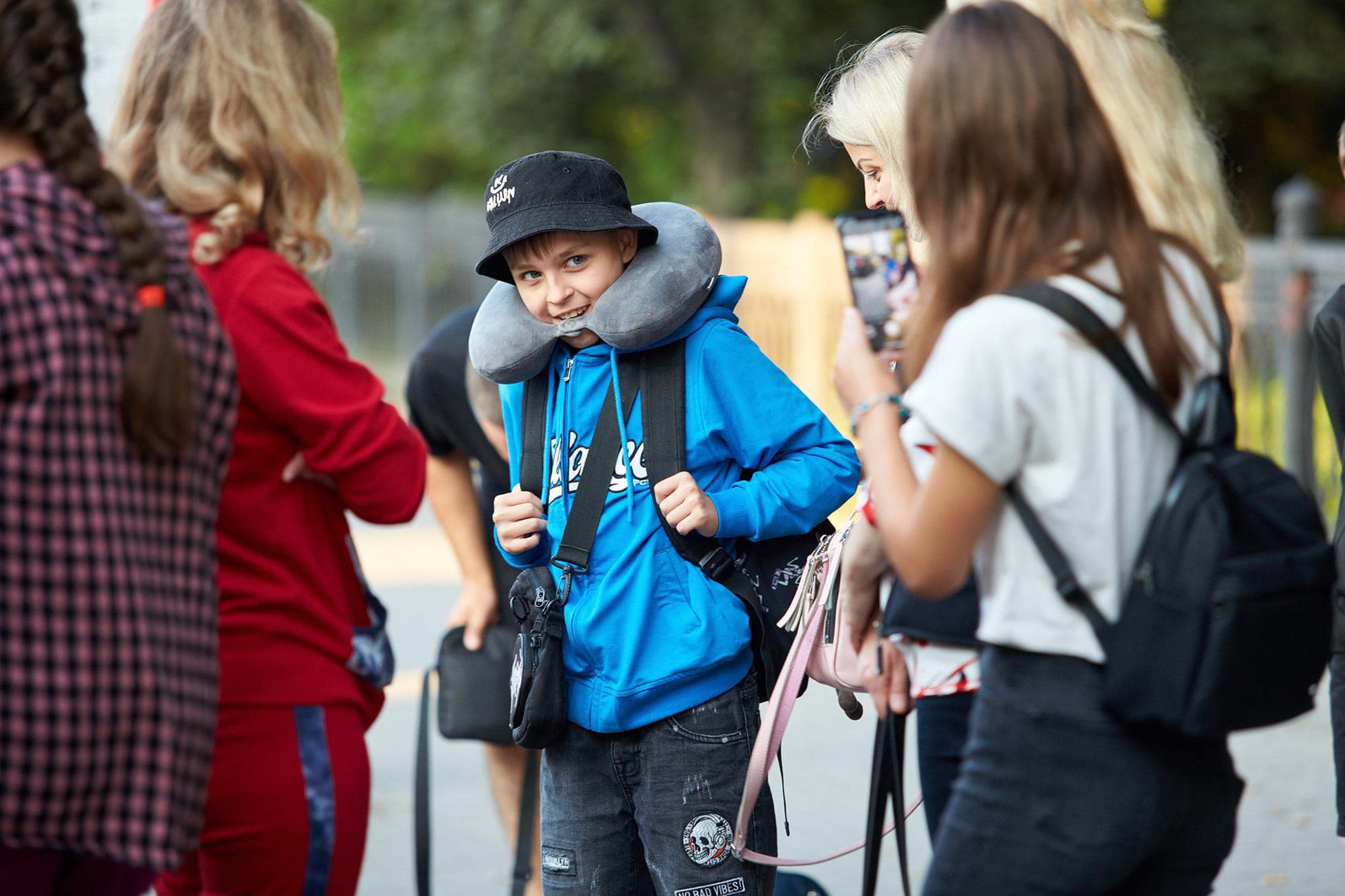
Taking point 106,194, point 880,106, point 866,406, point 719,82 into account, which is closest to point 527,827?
point 880,106

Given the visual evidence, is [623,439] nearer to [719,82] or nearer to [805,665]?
[805,665]

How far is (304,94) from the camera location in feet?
7.86

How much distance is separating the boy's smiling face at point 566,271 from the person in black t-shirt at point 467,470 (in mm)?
993

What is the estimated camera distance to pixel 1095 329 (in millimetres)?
1882

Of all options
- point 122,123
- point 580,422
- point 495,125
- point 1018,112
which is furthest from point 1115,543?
point 495,125

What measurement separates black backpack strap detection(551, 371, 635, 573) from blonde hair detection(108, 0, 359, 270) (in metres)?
0.64

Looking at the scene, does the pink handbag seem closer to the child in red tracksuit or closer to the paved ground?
the child in red tracksuit

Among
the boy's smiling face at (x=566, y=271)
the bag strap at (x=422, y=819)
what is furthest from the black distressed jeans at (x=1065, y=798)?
the bag strap at (x=422, y=819)

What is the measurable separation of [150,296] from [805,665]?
1.28 meters

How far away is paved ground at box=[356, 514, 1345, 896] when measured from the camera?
4.87m

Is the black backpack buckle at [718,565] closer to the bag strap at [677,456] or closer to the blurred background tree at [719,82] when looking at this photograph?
the bag strap at [677,456]

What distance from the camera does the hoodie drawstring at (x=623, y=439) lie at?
2.76 m

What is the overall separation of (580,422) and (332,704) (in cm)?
75

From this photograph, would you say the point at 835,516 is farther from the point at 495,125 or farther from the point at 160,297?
the point at 495,125
